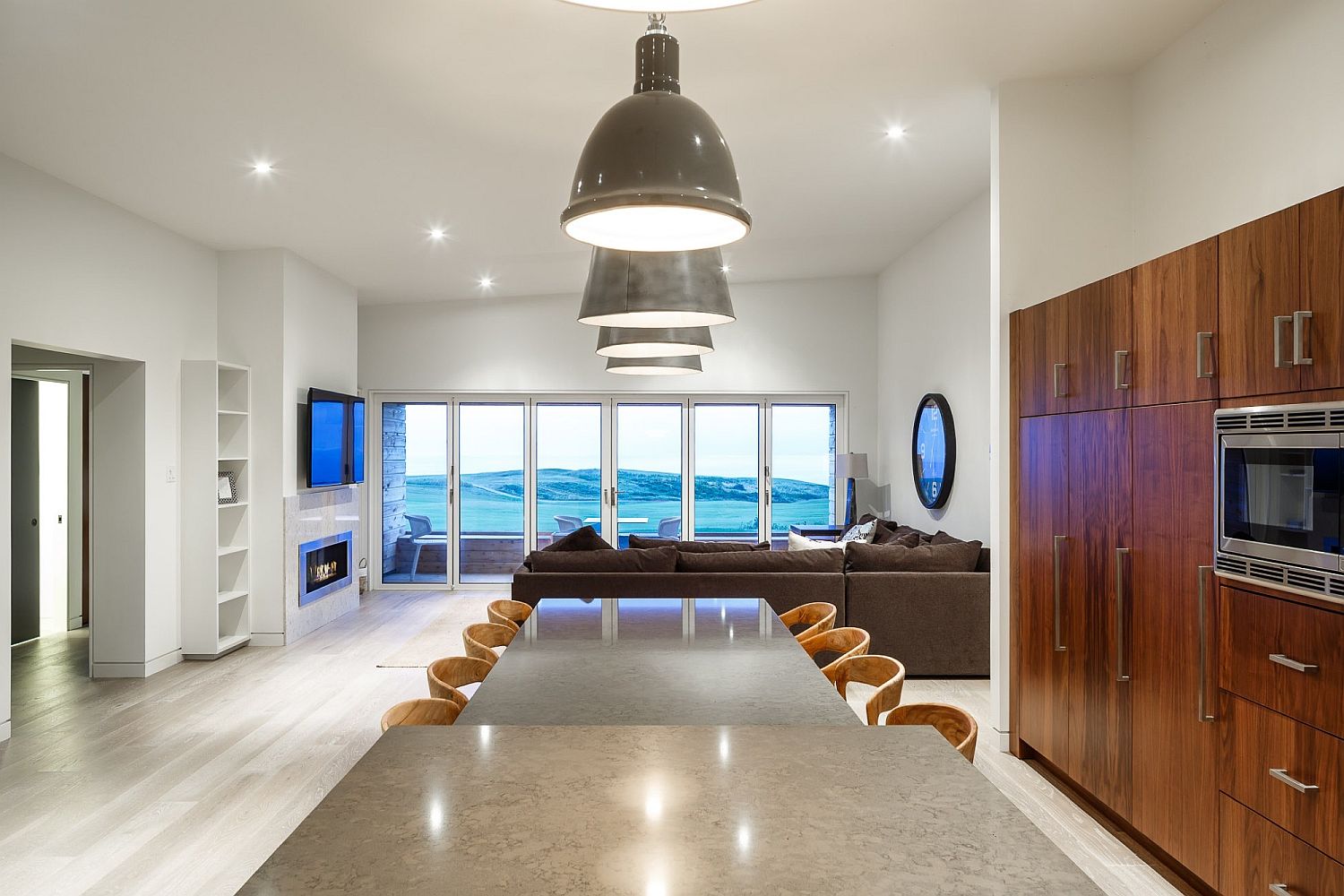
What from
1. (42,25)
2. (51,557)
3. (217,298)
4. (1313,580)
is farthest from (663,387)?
(1313,580)

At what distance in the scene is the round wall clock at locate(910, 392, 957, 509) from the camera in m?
6.75

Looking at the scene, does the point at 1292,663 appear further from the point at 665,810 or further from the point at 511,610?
the point at 511,610

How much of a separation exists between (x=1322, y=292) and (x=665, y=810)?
201 cm

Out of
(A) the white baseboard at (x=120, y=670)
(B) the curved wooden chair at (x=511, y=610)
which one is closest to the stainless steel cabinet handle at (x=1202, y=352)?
(B) the curved wooden chair at (x=511, y=610)

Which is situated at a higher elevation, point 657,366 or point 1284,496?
point 657,366

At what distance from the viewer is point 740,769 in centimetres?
153

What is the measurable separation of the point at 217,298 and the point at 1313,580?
21.3 ft

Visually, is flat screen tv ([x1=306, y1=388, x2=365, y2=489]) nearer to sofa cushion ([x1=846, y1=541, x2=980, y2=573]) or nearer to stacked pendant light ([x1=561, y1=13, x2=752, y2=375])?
sofa cushion ([x1=846, y1=541, x2=980, y2=573])

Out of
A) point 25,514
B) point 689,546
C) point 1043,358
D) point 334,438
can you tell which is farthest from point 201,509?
point 1043,358

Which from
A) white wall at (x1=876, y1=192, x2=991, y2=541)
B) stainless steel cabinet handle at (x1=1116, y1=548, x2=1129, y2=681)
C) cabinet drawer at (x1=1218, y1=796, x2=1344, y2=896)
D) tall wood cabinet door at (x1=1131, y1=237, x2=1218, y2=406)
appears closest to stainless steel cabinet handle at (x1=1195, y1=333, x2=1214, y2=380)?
tall wood cabinet door at (x1=1131, y1=237, x2=1218, y2=406)

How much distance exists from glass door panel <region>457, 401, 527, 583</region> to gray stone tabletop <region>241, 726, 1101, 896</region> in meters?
7.59

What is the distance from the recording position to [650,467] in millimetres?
9312

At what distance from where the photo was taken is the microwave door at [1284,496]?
87.1 inches

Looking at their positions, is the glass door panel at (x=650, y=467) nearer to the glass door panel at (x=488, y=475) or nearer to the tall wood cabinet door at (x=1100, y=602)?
the glass door panel at (x=488, y=475)
